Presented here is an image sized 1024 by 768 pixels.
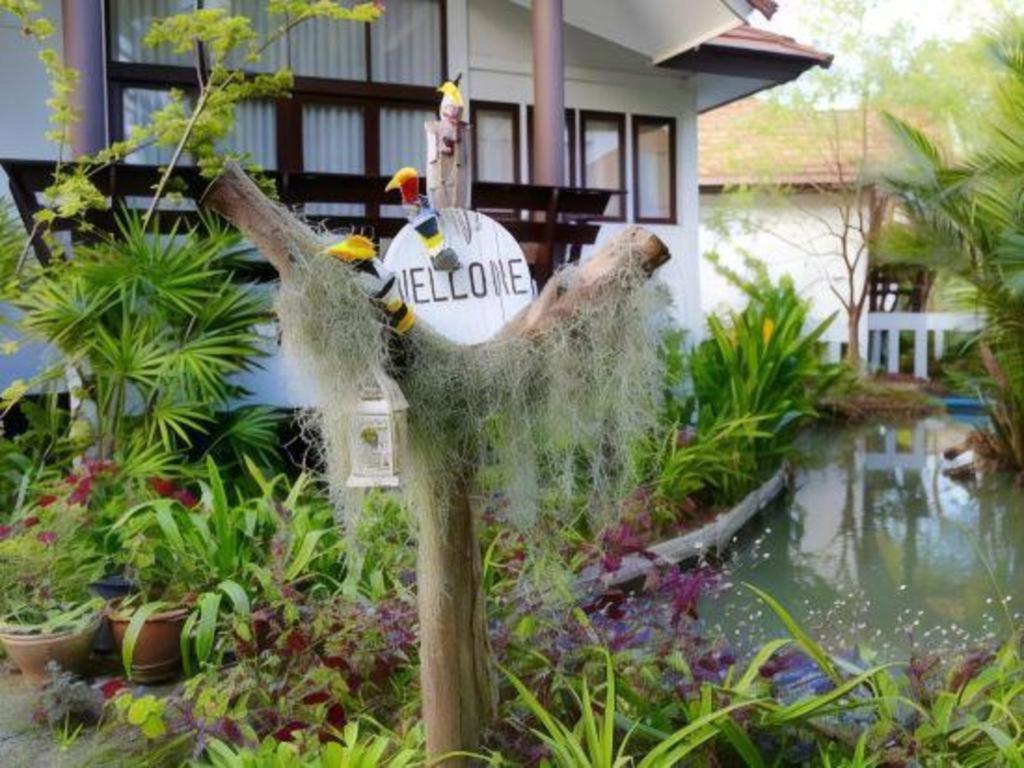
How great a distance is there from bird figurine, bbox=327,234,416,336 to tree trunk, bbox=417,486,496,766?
56cm

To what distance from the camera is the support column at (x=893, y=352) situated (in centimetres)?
1884

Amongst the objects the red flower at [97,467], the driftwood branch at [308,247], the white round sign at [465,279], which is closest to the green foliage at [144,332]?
the red flower at [97,467]

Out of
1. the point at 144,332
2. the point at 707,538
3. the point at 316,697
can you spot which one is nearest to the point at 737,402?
the point at 707,538

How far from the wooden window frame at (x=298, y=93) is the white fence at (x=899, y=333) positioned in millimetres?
11975

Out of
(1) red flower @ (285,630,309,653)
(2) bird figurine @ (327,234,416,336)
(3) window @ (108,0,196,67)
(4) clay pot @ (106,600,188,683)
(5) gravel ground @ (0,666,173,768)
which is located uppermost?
(3) window @ (108,0,196,67)

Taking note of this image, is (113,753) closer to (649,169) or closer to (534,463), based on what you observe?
(534,463)

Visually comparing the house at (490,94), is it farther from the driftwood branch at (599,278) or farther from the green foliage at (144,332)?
the driftwood branch at (599,278)

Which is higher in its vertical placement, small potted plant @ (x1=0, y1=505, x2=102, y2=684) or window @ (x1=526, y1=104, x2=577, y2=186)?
window @ (x1=526, y1=104, x2=577, y2=186)

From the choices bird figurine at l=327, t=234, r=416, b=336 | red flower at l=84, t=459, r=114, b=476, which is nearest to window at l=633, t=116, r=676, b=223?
red flower at l=84, t=459, r=114, b=476

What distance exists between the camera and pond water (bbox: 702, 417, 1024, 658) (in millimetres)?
5598

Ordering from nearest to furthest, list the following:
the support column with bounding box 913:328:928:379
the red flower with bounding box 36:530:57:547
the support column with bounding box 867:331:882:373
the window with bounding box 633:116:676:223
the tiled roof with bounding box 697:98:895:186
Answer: the red flower with bounding box 36:530:57:547
the window with bounding box 633:116:676:223
the tiled roof with bounding box 697:98:895:186
the support column with bounding box 913:328:928:379
the support column with bounding box 867:331:882:373

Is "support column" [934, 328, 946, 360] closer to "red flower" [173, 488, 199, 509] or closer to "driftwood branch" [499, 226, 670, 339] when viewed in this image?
"red flower" [173, 488, 199, 509]

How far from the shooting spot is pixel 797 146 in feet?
61.4

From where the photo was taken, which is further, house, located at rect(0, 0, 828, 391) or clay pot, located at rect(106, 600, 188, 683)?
house, located at rect(0, 0, 828, 391)
